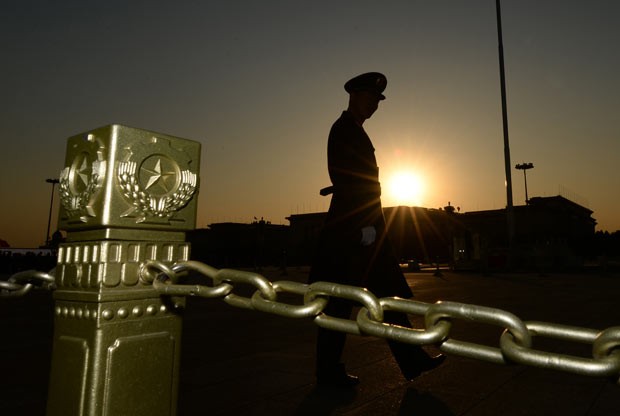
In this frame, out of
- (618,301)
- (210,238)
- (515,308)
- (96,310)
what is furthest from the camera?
(210,238)

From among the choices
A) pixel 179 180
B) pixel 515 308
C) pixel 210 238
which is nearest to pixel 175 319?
pixel 179 180

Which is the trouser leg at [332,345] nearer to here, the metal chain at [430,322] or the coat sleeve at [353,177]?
the coat sleeve at [353,177]

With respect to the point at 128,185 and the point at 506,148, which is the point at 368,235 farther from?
the point at 506,148

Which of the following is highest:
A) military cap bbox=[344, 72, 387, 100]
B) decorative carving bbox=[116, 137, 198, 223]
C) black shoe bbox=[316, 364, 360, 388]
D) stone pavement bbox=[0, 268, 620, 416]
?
military cap bbox=[344, 72, 387, 100]

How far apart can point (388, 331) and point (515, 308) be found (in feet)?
21.0

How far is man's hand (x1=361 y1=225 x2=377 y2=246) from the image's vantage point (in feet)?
8.66

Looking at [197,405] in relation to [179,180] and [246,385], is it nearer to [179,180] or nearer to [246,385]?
[246,385]

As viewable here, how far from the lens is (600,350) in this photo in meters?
0.81

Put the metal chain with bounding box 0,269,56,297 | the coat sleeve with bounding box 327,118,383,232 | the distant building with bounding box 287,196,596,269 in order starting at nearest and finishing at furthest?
1. the metal chain with bounding box 0,269,56,297
2. the coat sleeve with bounding box 327,118,383,232
3. the distant building with bounding box 287,196,596,269

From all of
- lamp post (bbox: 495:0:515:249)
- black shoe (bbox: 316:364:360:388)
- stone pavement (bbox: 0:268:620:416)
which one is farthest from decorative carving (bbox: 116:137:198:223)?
lamp post (bbox: 495:0:515:249)

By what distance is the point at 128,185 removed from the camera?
122cm

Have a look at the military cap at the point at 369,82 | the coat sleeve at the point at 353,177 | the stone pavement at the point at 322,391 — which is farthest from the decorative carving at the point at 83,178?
the military cap at the point at 369,82

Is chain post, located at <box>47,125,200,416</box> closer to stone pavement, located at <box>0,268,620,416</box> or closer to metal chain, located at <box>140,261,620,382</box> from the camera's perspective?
metal chain, located at <box>140,261,620,382</box>

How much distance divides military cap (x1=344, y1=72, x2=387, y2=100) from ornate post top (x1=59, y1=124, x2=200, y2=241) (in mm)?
1834
